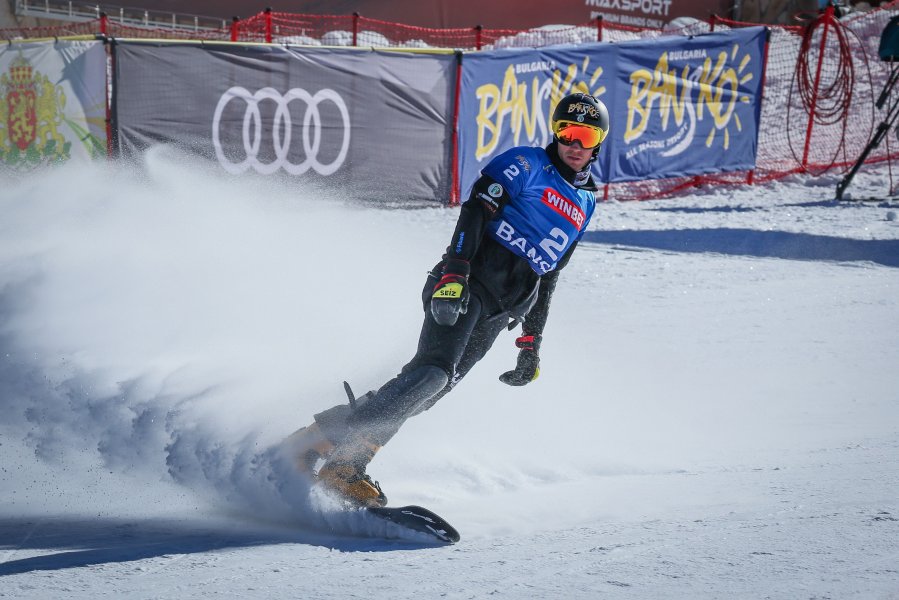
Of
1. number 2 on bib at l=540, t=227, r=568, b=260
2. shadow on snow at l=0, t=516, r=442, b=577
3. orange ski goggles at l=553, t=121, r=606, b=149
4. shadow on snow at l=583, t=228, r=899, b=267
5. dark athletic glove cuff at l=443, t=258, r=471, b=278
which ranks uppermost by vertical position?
orange ski goggles at l=553, t=121, r=606, b=149

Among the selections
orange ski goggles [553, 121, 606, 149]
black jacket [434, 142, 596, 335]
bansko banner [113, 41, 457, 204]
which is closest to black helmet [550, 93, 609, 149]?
orange ski goggles [553, 121, 606, 149]

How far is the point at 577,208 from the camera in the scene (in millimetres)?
4434

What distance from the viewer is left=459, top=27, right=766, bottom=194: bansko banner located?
13.7 m

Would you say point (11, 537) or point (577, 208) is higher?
point (577, 208)

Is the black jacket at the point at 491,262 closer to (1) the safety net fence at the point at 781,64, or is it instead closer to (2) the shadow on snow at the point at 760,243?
(2) the shadow on snow at the point at 760,243

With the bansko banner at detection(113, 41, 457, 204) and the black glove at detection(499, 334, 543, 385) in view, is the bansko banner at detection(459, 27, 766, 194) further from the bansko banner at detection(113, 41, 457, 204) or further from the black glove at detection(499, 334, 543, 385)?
the black glove at detection(499, 334, 543, 385)

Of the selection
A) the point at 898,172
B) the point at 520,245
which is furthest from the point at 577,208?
the point at 898,172

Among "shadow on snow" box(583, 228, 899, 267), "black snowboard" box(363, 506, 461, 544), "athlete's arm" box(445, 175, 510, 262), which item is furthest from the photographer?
"shadow on snow" box(583, 228, 899, 267)

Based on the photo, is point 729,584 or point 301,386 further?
point 301,386

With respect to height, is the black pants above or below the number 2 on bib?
below

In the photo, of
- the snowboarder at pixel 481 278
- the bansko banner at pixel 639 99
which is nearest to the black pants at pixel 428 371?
the snowboarder at pixel 481 278

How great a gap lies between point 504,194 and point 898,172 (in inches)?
609

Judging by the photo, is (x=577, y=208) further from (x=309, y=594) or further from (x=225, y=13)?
(x=225, y=13)

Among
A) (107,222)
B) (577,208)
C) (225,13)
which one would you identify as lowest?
(107,222)
